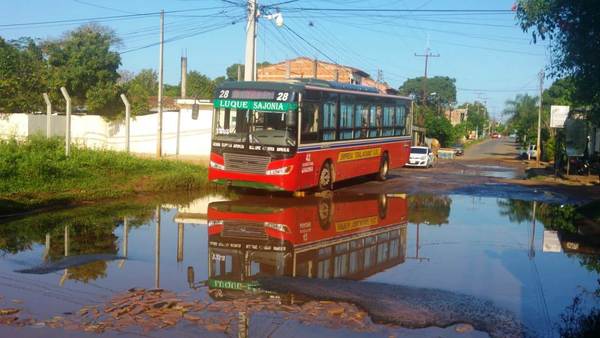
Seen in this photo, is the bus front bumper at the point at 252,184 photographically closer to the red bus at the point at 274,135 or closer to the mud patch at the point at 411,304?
the red bus at the point at 274,135

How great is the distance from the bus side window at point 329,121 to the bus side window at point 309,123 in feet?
1.85

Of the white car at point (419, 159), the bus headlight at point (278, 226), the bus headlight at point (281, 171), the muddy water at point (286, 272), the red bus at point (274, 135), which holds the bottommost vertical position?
the muddy water at point (286, 272)

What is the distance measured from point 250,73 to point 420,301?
1732 cm

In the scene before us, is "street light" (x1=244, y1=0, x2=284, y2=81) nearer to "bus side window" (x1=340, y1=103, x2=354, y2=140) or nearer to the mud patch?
"bus side window" (x1=340, y1=103, x2=354, y2=140)

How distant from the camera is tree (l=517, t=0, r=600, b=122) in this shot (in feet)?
40.1

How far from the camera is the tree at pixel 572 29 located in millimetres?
12227

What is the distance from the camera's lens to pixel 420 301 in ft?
26.1

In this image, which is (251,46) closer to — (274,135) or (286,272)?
(274,135)

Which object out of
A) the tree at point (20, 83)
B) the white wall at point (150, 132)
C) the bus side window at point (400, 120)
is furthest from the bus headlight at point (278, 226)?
the tree at point (20, 83)

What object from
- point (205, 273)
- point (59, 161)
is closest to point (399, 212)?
point (205, 273)

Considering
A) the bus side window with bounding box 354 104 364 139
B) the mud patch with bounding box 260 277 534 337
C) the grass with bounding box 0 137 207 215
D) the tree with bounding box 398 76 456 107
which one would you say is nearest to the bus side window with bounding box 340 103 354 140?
the bus side window with bounding box 354 104 364 139

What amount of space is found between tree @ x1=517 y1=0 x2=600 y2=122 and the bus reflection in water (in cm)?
496

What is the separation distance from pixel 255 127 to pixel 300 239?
6.49 m

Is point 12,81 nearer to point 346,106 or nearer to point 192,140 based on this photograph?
point 192,140
